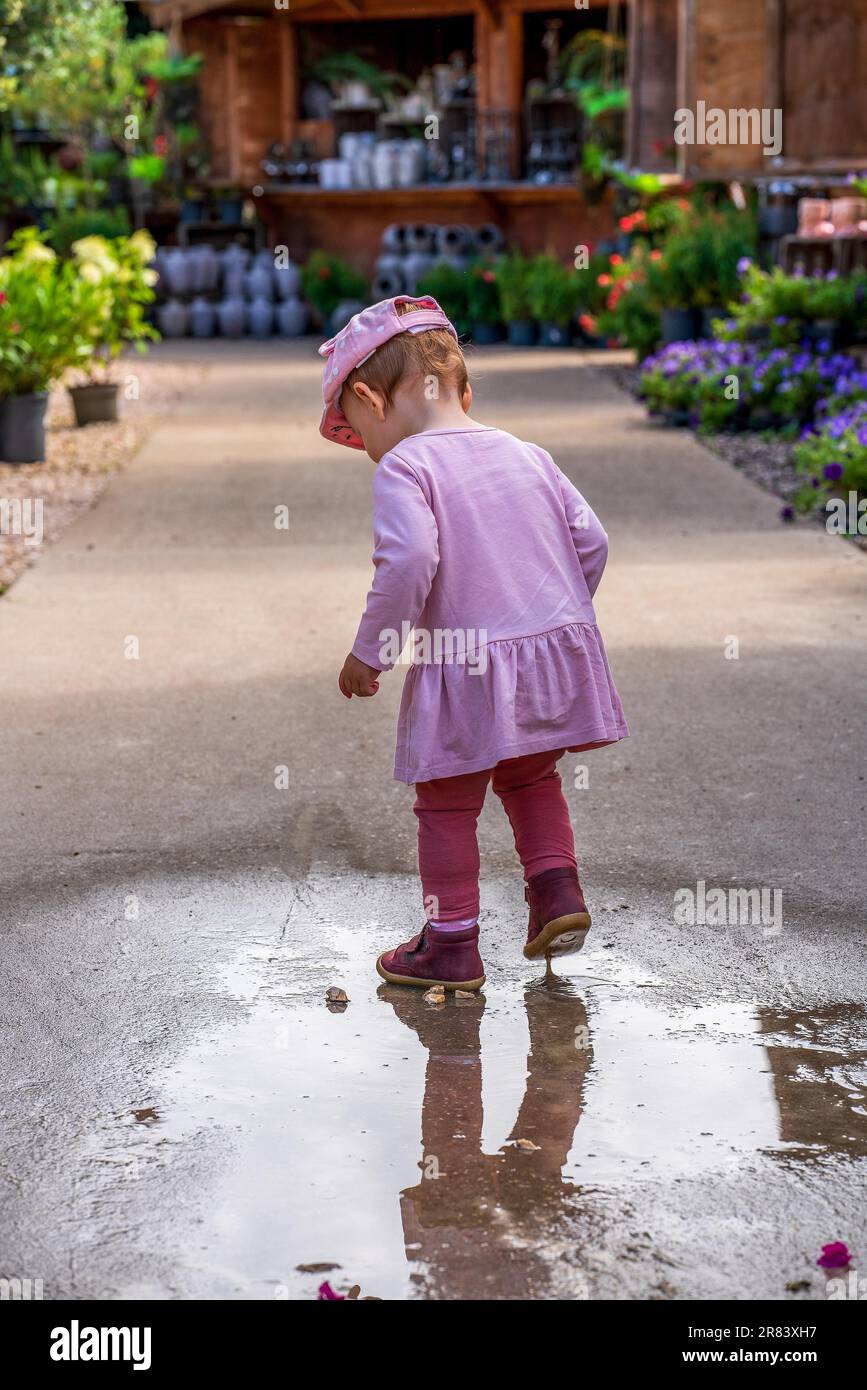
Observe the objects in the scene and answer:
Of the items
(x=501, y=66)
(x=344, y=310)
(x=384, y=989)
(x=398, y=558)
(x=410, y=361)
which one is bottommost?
(x=384, y=989)

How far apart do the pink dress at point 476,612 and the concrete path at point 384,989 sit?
0.48 metres

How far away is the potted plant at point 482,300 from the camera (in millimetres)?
18031

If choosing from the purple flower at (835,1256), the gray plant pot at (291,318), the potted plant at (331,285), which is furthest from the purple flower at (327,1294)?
the gray plant pot at (291,318)

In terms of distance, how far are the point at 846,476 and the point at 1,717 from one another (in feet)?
13.7

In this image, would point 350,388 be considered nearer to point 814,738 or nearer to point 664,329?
point 814,738

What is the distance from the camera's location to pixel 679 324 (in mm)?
12961

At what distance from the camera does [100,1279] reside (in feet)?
7.14

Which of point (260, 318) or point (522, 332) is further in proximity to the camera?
point (260, 318)

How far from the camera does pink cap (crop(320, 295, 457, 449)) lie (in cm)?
302

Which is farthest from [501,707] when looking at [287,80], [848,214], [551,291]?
[287,80]

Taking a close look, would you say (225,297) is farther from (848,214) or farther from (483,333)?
(848,214)

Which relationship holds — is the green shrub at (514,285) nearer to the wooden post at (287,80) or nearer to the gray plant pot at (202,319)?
the gray plant pot at (202,319)

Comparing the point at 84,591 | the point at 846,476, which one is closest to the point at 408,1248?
the point at 84,591

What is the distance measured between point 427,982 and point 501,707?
53cm
